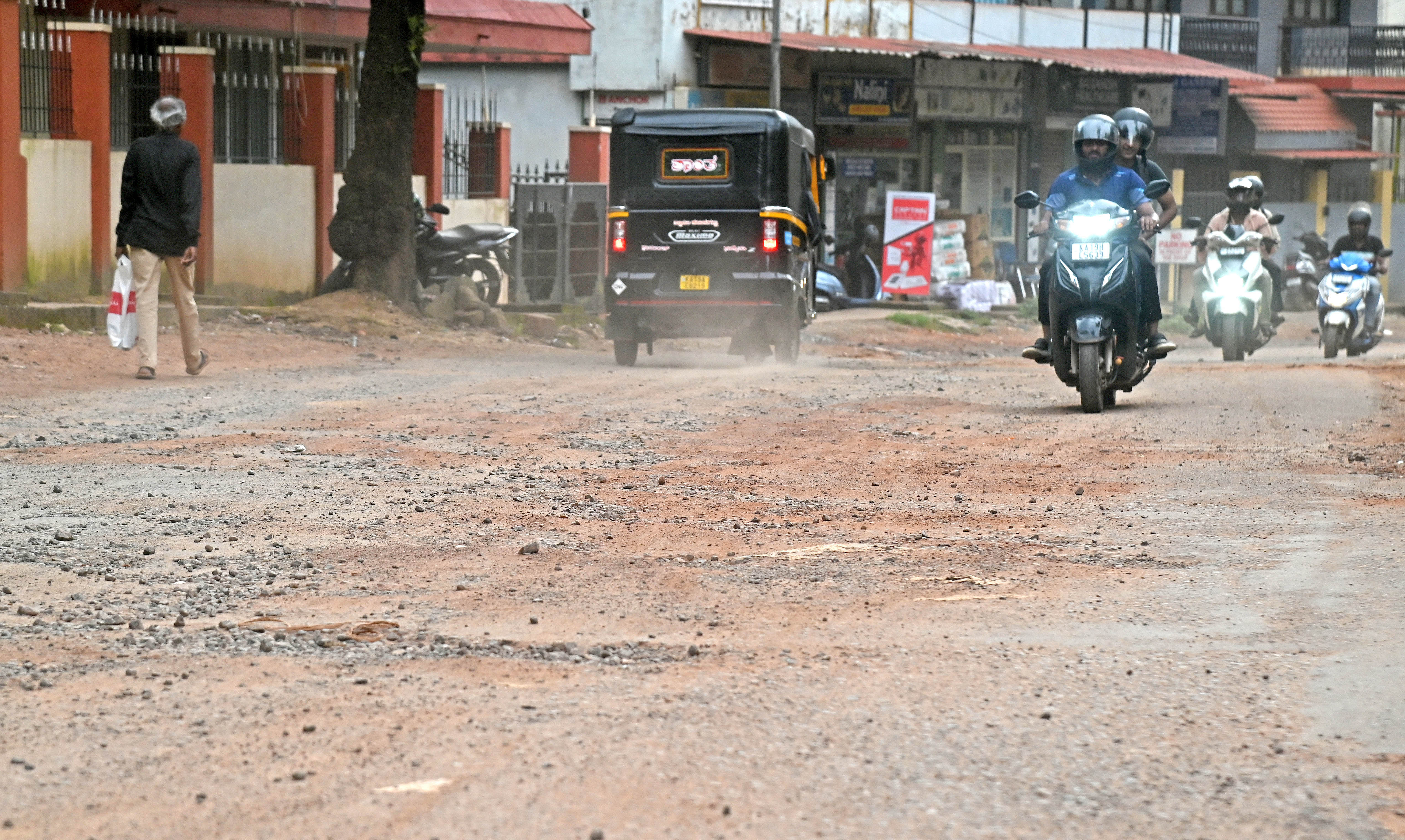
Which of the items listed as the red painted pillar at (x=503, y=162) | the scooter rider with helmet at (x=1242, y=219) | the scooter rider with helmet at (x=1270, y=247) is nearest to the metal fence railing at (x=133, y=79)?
the red painted pillar at (x=503, y=162)

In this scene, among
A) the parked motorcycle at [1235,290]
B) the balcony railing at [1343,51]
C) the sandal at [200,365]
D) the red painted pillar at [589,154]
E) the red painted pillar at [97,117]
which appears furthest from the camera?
the balcony railing at [1343,51]

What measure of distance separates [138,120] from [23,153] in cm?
253

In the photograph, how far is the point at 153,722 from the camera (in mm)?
4355

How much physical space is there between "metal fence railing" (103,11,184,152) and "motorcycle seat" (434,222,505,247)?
11.1 ft

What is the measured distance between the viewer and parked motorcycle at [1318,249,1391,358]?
18844 millimetres

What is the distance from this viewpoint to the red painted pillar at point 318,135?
1994 cm

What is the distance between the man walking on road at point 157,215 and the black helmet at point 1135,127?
21.3ft

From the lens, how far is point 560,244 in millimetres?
24156

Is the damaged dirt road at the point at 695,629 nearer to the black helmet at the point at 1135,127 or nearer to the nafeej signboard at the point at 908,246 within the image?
the black helmet at the point at 1135,127

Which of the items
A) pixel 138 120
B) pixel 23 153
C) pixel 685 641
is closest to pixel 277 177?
pixel 138 120

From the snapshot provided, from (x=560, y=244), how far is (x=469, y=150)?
1771 mm

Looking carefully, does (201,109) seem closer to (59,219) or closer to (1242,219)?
(59,219)

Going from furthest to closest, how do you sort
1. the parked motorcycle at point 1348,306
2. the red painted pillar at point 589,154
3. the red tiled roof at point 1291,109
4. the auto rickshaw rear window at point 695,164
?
the red tiled roof at point 1291,109, the red painted pillar at point 589,154, the parked motorcycle at point 1348,306, the auto rickshaw rear window at point 695,164

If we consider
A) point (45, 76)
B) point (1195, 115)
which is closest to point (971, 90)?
point (1195, 115)
